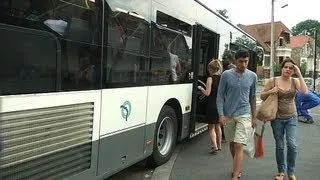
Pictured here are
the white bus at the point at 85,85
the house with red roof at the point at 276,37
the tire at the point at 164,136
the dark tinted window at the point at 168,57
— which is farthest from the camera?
the house with red roof at the point at 276,37

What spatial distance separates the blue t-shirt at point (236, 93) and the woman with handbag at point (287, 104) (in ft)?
1.00

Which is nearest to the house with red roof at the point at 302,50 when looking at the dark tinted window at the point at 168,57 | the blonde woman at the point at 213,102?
the blonde woman at the point at 213,102

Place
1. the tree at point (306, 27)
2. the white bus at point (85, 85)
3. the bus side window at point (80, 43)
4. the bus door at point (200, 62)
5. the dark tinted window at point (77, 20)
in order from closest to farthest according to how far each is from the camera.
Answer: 1. the white bus at point (85, 85)
2. the dark tinted window at point (77, 20)
3. the bus side window at point (80, 43)
4. the bus door at point (200, 62)
5. the tree at point (306, 27)

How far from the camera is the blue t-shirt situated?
20.6 ft

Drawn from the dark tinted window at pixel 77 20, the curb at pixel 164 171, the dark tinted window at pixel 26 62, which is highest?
the dark tinted window at pixel 77 20

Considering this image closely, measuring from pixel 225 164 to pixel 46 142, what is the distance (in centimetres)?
413

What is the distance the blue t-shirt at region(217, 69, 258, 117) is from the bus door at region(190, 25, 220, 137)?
2151 millimetres

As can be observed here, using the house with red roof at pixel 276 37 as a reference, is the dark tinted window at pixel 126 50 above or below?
below

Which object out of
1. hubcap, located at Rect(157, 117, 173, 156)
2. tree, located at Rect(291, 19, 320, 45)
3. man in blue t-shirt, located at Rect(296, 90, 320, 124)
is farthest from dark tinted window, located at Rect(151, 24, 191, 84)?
tree, located at Rect(291, 19, 320, 45)

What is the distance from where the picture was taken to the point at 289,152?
6512mm

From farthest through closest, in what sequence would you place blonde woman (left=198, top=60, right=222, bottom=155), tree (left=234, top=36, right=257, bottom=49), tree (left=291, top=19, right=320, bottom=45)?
tree (left=291, top=19, right=320, bottom=45)
tree (left=234, top=36, right=257, bottom=49)
blonde woman (left=198, top=60, right=222, bottom=155)

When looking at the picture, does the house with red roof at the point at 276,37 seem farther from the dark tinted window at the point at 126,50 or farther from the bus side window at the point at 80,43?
the bus side window at the point at 80,43

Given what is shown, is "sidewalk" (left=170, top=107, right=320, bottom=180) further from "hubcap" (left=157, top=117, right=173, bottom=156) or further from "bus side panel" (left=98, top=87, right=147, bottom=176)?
"bus side panel" (left=98, top=87, right=147, bottom=176)

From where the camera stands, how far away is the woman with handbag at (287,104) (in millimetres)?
6410
